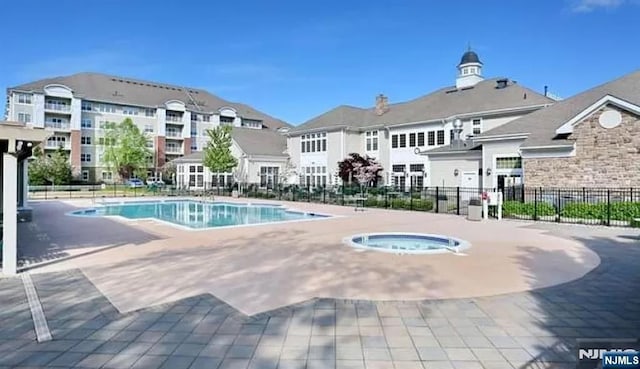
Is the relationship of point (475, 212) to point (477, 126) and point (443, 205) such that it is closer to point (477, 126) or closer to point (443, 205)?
point (443, 205)

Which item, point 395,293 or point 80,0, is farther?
point 80,0

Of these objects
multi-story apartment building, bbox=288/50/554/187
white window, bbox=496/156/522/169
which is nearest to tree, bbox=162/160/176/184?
multi-story apartment building, bbox=288/50/554/187

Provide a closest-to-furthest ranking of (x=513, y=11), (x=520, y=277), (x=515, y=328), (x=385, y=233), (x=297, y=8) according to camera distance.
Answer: (x=515, y=328) < (x=520, y=277) < (x=385, y=233) < (x=513, y=11) < (x=297, y=8)

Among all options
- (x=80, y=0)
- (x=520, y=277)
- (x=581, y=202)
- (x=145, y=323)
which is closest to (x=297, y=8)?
(x=80, y=0)

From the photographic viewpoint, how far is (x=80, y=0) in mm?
17078

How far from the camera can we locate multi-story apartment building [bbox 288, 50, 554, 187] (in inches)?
1148

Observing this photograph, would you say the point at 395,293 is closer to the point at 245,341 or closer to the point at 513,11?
the point at 245,341

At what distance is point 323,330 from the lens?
4.61 metres

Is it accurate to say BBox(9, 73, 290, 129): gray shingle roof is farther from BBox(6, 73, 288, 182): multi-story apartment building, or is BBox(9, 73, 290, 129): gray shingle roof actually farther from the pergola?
the pergola

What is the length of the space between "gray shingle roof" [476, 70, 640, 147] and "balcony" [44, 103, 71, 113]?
169ft

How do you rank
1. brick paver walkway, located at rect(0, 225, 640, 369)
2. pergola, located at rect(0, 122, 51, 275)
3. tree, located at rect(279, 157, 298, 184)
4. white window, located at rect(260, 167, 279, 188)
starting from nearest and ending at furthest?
1. brick paver walkway, located at rect(0, 225, 640, 369)
2. pergola, located at rect(0, 122, 51, 275)
3. white window, located at rect(260, 167, 279, 188)
4. tree, located at rect(279, 157, 298, 184)

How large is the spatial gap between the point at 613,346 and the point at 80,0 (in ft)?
67.9

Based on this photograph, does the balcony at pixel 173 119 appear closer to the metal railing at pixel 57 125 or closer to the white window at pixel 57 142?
the metal railing at pixel 57 125

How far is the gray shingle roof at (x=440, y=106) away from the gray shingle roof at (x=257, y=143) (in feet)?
11.2
